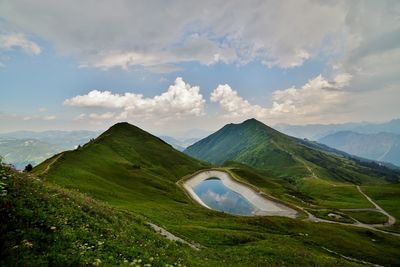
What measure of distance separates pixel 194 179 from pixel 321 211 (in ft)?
266

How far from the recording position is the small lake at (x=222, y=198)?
13338 cm

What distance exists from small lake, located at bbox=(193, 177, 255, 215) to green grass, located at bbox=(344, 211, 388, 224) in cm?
4588

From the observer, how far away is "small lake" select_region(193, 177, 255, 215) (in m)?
133

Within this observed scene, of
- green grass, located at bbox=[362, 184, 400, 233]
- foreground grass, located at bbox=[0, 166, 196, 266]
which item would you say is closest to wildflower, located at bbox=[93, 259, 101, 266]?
foreground grass, located at bbox=[0, 166, 196, 266]

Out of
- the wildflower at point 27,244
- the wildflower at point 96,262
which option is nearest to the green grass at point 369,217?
the wildflower at point 96,262

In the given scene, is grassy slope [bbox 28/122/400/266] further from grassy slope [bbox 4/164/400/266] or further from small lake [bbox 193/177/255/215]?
small lake [bbox 193/177/255/215]

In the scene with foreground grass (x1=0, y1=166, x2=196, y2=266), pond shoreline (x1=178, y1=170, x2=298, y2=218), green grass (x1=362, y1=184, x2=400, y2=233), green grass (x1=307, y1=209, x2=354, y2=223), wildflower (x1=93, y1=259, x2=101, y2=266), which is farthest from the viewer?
green grass (x1=362, y1=184, x2=400, y2=233)

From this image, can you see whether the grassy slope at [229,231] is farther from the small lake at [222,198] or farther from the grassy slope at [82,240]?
the small lake at [222,198]

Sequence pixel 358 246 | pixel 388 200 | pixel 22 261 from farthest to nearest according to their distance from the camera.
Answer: pixel 388 200 → pixel 358 246 → pixel 22 261

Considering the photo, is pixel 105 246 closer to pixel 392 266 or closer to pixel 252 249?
pixel 252 249

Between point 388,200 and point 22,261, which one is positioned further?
point 388,200

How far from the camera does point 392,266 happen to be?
58.8 m

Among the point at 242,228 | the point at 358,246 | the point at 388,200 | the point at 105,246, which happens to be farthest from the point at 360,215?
the point at 105,246

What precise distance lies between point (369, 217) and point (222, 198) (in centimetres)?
6647
